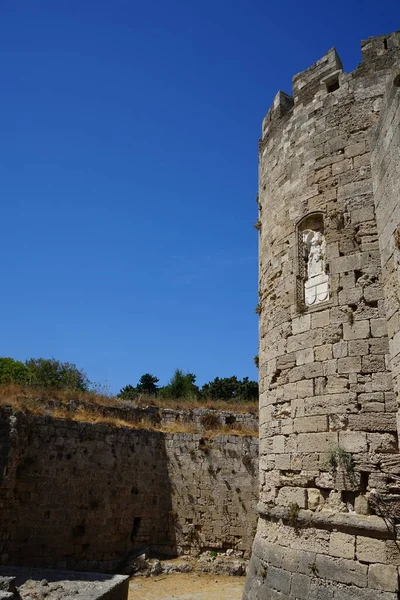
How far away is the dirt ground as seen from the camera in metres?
10.9

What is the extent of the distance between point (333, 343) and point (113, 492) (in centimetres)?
976

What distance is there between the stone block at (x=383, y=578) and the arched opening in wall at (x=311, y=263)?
3292mm

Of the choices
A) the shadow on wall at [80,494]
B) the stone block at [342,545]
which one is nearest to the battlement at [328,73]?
the stone block at [342,545]

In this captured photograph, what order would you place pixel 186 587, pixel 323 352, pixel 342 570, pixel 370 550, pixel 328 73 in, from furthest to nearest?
1. pixel 186 587
2. pixel 328 73
3. pixel 323 352
4. pixel 342 570
5. pixel 370 550

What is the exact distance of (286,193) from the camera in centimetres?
797

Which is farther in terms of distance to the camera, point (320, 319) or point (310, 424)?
point (320, 319)

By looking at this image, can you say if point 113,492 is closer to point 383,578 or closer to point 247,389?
point 383,578

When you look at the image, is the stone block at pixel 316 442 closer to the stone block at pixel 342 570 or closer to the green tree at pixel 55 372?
the stone block at pixel 342 570

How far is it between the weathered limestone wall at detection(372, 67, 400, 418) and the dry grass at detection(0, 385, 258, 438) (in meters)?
10.1

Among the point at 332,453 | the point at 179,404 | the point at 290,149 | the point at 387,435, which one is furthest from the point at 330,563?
the point at 179,404

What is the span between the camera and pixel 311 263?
284 inches

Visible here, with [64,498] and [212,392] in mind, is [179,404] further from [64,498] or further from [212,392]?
[212,392]

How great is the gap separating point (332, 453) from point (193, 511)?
9823 mm

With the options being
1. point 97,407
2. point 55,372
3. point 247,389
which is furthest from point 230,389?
point 97,407
